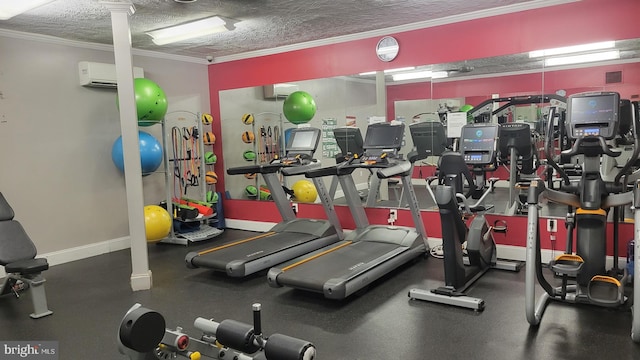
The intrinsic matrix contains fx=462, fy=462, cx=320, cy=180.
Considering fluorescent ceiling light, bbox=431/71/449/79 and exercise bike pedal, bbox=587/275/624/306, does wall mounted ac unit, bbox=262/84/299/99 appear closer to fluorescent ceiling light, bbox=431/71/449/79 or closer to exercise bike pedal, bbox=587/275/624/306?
fluorescent ceiling light, bbox=431/71/449/79

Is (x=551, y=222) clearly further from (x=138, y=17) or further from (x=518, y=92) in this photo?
(x=138, y=17)

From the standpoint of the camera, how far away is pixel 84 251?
6043mm

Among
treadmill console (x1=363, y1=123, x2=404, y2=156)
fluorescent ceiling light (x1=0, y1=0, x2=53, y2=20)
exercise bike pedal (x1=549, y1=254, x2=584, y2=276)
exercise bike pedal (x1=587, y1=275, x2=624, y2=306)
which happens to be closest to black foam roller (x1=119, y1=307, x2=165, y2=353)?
exercise bike pedal (x1=549, y1=254, x2=584, y2=276)

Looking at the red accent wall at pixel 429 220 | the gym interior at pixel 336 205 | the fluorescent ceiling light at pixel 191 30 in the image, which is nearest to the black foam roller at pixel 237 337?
the gym interior at pixel 336 205

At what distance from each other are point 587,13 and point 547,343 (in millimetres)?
3303

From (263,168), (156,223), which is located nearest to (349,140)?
(263,168)

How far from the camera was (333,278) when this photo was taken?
4.07 m

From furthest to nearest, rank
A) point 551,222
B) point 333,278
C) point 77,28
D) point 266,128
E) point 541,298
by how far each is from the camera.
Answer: point 266,128 < point 77,28 < point 551,222 < point 333,278 < point 541,298

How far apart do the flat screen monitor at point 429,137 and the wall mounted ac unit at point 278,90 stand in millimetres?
1926

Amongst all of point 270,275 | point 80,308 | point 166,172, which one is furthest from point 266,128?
point 80,308

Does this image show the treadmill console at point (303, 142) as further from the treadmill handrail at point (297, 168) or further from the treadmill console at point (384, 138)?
the treadmill console at point (384, 138)

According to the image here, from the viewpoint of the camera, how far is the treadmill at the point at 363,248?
4.12 metres

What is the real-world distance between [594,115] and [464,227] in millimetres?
1341

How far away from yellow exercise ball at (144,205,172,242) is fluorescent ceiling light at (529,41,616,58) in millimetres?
4821
